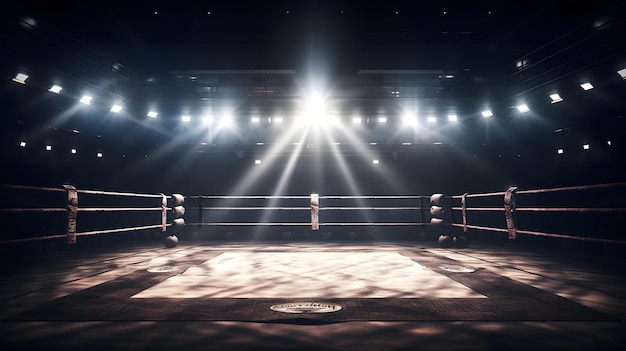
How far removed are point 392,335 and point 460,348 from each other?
35 cm

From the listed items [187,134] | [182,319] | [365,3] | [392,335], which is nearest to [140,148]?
[187,134]

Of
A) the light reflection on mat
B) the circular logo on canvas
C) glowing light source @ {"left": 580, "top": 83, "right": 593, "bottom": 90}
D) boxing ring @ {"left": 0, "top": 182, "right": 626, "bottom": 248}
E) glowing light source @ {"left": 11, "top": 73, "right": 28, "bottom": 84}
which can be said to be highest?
glowing light source @ {"left": 11, "top": 73, "right": 28, "bottom": 84}

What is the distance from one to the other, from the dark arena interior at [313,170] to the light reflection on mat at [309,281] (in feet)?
0.14

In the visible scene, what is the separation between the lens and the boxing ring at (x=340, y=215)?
7.61m

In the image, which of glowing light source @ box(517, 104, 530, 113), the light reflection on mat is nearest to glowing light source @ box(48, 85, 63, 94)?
the light reflection on mat

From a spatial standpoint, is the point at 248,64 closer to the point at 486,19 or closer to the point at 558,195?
the point at 486,19

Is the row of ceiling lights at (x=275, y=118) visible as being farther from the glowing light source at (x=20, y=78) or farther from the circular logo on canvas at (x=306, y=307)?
the circular logo on canvas at (x=306, y=307)

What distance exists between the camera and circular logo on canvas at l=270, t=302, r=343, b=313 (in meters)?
2.48

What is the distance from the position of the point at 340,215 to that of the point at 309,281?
824 centimetres

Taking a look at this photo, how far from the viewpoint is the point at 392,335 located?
1.98 metres

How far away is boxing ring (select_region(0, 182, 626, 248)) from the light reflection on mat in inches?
102

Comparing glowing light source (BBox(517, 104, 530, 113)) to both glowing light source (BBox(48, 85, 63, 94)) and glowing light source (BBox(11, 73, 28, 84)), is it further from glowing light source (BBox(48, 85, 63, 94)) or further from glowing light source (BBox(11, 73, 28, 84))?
glowing light source (BBox(11, 73, 28, 84))

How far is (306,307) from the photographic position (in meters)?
2.56

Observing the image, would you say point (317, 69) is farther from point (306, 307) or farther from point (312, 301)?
point (306, 307)
